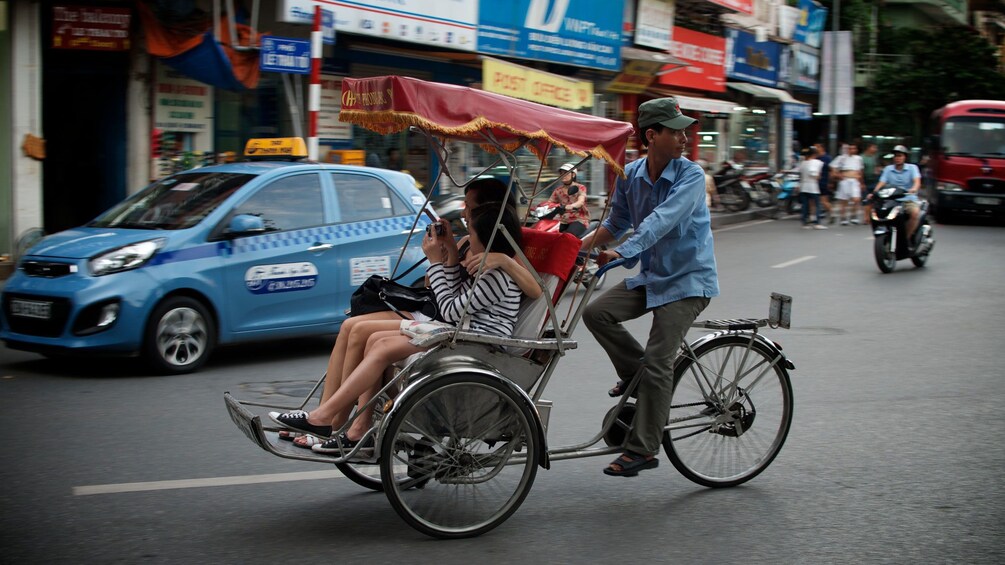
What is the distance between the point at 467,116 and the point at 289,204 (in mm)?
4341

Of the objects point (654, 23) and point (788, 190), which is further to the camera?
point (654, 23)

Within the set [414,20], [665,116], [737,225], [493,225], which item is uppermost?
[414,20]

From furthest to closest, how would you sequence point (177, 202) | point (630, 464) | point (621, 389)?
point (177, 202) < point (621, 389) < point (630, 464)

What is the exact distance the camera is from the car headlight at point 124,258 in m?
7.24

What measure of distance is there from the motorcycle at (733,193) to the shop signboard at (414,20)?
9438 mm

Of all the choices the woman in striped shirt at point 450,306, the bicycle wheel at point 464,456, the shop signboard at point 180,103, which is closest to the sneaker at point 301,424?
the woman in striped shirt at point 450,306

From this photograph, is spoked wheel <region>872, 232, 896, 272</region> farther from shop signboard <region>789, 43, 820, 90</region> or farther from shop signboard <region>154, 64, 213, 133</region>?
shop signboard <region>789, 43, 820, 90</region>

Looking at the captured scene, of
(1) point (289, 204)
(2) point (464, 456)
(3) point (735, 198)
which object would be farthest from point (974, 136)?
(2) point (464, 456)

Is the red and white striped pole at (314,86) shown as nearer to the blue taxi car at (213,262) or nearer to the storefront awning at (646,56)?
the blue taxi car at (213,262)

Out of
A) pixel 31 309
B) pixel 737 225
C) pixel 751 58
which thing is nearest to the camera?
pixel 31 309

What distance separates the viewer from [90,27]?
1305 cm

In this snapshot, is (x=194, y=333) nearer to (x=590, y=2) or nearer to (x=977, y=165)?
(x=590, y=2)

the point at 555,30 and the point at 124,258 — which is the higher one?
the point at 555,30

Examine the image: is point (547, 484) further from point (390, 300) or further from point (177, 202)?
point (177, 202)
